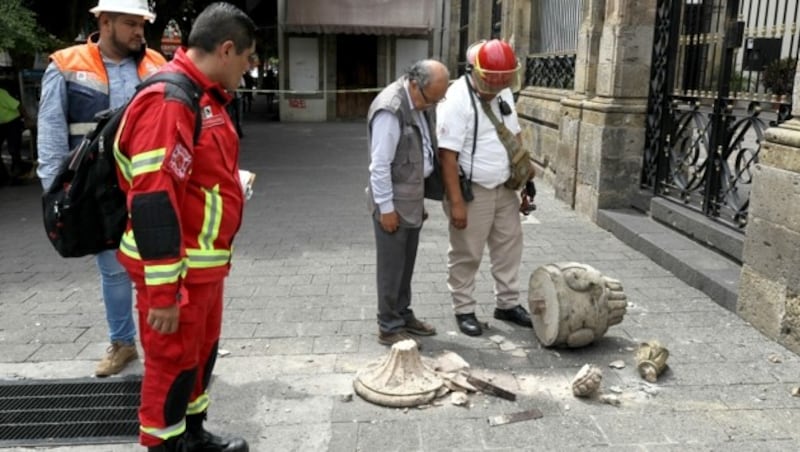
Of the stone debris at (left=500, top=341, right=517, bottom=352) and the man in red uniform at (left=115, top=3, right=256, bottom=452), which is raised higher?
the man in red uniform at (left=115, top=3, right=256, bottom=452)

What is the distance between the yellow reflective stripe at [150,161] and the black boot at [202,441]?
3.96 feet

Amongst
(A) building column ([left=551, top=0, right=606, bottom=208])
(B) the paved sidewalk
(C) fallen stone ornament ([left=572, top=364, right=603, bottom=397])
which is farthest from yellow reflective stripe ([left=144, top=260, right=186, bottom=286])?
(A) building column ([left=551, top=0, right=606, bottom=208])

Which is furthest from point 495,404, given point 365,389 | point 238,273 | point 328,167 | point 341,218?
point 328,167

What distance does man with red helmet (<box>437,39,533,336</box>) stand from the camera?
14.2ft

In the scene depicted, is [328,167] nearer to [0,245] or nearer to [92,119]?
[0,245]

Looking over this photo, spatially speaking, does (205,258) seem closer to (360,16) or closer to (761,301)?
(761,301)

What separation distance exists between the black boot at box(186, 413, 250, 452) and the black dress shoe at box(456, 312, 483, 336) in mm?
1874

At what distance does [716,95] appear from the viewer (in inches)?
239

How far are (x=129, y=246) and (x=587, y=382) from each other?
233 centimetres

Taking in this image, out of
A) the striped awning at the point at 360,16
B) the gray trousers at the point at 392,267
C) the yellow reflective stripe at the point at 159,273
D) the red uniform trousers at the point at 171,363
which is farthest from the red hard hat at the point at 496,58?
the striped awning at the point at 360,16

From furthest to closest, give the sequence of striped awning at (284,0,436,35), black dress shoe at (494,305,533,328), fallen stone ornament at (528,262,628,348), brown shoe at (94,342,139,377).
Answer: striped awning at (284,0,436,35)
black dress shoe at (494,305,533,328)
fallen stone ornament at (528,262,628,348)
brown shoe at (94,342,139,377)

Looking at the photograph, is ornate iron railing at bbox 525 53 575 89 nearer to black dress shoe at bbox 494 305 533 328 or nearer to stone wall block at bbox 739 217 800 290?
stone wall block at bbox 739 217 800 290

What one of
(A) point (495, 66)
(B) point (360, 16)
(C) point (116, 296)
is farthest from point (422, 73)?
(B) point (360, 16)

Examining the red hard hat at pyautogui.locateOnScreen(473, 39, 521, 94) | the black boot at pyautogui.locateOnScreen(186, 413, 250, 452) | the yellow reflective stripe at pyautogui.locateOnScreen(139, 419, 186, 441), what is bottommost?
the black boot at pyautogui.locateOnScreen(186, 413, 250, 452)
